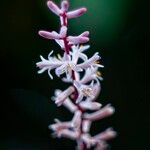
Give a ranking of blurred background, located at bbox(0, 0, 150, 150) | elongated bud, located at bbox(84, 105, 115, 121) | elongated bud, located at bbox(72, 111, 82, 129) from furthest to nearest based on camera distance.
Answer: blurred background, located at bbox(0, 0, 150, 150) < elongated bud, located at bbox(84, 105, 115, 121) < elongated bud, located at bbox(72, 111, 82, 129)

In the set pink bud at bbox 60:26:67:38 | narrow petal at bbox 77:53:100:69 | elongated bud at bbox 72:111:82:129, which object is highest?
pink bud at bbox 60:26:67:38

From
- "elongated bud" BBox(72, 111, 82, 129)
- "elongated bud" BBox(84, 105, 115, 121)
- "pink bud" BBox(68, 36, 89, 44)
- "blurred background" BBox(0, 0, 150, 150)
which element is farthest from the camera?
"blurred background" BBox(0, 0, 150, 150)

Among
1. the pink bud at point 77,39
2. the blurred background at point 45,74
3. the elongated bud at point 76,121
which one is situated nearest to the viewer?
the pink bud at point 77,39

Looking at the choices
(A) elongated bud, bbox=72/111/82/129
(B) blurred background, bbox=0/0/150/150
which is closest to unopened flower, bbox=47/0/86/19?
(A) elongated bud, bbox=72/111/82/129

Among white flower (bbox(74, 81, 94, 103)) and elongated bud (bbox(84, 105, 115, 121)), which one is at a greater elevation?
elongated bud (bbox(84, 105, 115, 121))

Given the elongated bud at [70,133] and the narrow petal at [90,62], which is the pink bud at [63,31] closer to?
the narrow petal at [90,62]

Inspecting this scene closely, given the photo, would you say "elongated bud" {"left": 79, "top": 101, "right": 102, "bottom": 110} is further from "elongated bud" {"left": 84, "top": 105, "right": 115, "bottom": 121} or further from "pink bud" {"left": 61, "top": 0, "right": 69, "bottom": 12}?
"pink bud" {"left": 61, "top": 0, "right": 69, "bottom": 12}

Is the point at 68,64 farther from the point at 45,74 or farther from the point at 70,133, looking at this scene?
the point at 45,74

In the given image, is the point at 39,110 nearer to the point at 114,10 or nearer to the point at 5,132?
the point at 5,132

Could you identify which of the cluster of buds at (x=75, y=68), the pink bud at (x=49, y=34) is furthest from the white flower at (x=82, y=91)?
the pink bud at (x=49, y=34)

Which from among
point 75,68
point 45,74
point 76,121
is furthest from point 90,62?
point 45,74
